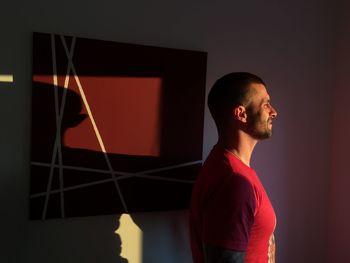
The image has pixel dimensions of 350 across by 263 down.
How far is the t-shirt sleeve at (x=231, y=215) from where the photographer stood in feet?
3.97

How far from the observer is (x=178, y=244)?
72.8 inches

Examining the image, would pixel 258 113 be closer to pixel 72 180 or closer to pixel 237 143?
pixel 237 143

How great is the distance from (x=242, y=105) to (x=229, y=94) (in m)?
0.07

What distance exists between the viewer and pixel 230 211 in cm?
122

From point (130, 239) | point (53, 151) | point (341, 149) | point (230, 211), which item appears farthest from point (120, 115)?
point (341, 149)

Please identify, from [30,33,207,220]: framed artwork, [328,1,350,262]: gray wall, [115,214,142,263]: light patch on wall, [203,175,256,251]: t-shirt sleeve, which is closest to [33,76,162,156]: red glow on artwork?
[30,33,207,220]: framed artwork

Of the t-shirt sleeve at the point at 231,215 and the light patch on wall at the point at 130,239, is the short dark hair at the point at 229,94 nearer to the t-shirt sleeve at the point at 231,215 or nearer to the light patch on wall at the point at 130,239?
→ the t-shirt sleeve at the point at 231,215

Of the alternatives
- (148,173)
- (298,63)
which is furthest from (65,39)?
(298,63)

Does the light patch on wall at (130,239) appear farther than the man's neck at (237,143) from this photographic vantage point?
Yes

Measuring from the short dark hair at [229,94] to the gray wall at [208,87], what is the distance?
41 cm

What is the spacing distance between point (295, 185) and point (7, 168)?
1.56 metres

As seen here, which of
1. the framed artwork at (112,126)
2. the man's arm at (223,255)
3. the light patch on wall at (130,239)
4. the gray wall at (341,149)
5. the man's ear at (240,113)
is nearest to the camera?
the man's arm at (223,255)

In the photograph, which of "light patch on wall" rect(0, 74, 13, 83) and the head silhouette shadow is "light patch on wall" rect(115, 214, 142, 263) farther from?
"light patch on wall" rect(0, 74, 13, 83)

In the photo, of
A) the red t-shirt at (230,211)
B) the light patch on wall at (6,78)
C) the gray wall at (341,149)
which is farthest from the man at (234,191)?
the gray wall at (341,149)
